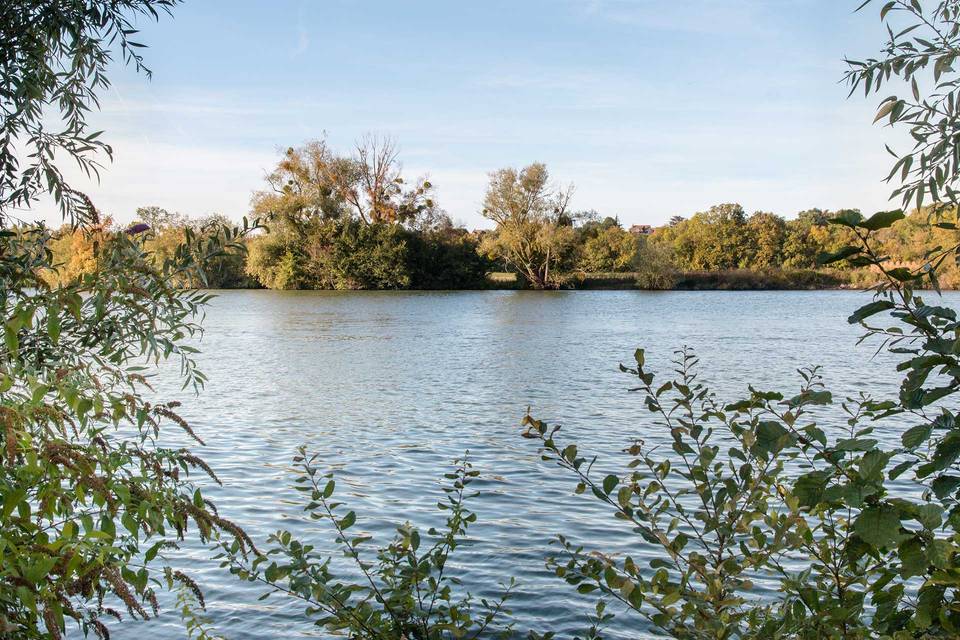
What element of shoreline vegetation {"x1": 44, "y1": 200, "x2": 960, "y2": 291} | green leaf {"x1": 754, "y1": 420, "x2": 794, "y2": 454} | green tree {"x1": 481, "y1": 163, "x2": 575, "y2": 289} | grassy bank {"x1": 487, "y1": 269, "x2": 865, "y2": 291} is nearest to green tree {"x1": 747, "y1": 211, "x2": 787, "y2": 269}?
shoreline vegetation {"x1": 44, "y1": 200, "x2": 960, "y2": 291}

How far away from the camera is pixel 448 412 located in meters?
14.5

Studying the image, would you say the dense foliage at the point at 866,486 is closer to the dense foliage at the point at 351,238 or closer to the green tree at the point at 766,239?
the dense foliage at the point at 351,238

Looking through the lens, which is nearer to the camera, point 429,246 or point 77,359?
point 77,359

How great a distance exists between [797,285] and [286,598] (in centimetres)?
7830

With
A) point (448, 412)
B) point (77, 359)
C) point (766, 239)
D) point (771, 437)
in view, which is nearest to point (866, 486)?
point (771, 437)

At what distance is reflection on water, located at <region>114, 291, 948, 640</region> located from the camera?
23.2 feet

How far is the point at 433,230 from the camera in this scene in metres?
76.6

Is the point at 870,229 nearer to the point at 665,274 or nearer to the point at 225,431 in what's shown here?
the point at 225,431

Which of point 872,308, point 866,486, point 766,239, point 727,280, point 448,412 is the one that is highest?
point 766,239

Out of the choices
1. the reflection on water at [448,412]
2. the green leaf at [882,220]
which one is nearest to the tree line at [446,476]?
the green leaf at [882,220]

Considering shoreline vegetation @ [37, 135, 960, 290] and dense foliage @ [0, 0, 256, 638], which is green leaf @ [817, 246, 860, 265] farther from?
shoreline vegetation @ [37, 135, 960, 290]

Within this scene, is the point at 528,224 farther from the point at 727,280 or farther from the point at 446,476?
the point at 446,476

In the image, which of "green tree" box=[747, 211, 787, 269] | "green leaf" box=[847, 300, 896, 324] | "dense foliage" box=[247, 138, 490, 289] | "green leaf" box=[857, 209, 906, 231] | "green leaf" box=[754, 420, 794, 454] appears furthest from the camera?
"green tree" box=[747, 211, 787, 269]

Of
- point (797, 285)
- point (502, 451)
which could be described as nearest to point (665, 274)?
point (797, 285)
